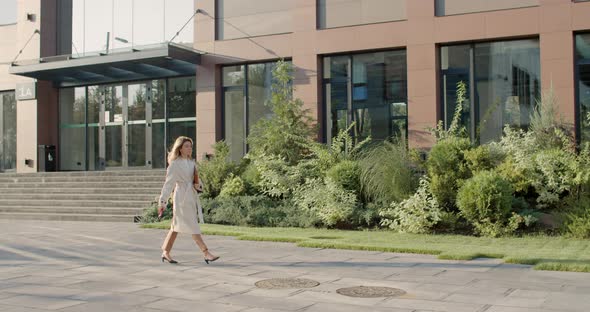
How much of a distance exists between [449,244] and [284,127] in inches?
295

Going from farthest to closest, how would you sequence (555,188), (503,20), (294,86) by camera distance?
1. (294,86)
2. (503,20)
3. (555,188)

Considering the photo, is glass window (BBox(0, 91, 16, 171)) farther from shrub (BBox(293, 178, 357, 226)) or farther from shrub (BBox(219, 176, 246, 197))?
shrub (BBox(293, 178, 357, 226))

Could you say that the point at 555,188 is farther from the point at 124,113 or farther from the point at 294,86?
the point at 124,113

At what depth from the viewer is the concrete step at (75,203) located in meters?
17.5

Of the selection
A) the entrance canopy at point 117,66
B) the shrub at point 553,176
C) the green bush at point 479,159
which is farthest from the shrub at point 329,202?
the entrance canopy at point 117,66

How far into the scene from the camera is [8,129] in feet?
83.2

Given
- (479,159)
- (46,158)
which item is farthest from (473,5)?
(46,158)

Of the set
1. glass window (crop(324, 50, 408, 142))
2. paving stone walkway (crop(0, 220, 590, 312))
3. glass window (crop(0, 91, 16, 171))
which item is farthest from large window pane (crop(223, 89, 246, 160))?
glass window (crop(0, 91, 16, 171))

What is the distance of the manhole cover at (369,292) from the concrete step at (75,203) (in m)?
11.3

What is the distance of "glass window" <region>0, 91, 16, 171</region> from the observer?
82.7 ft

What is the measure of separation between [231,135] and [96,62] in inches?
192

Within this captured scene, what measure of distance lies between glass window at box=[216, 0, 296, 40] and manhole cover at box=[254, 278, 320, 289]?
40.7 feet

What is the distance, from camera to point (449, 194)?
12742 millimetres

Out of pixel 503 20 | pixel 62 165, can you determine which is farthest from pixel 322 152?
pixel 62 165
